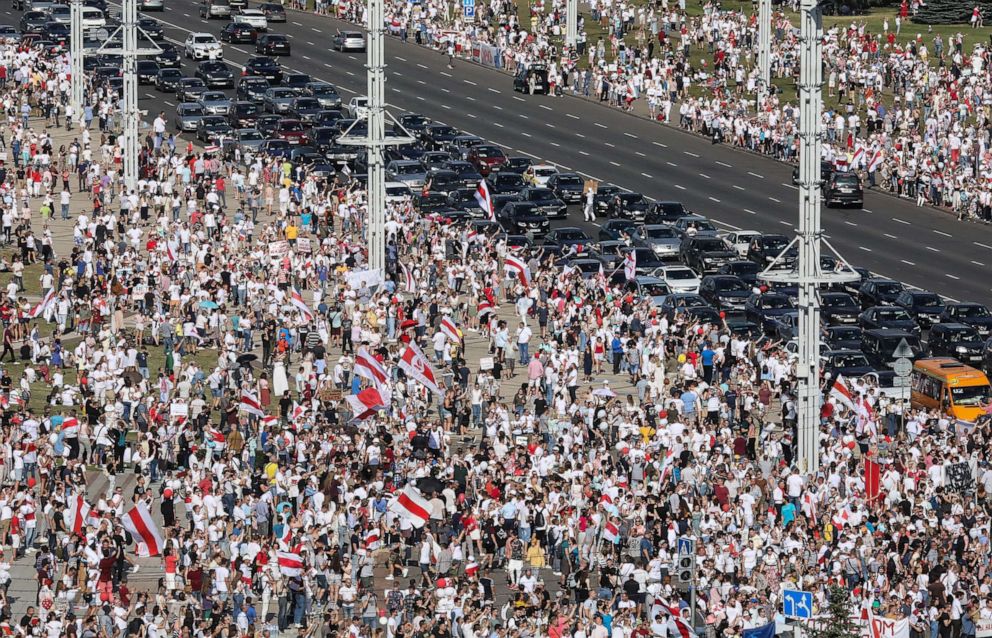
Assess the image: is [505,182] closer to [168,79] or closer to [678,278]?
[678,278]

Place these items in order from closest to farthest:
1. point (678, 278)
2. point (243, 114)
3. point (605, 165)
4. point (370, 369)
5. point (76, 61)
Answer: point (370, 369)
point (678, 278)
point (605, 165)
point (243, 114)
point (76, 61)

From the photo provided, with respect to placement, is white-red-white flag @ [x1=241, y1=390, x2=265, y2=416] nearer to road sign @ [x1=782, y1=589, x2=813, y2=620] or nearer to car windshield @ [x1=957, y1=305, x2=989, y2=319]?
road sign @ [x1=782, y1=589, x2=813, y2=620]

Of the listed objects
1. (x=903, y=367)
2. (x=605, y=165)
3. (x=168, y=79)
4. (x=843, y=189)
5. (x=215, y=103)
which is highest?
(x=903, y=367)

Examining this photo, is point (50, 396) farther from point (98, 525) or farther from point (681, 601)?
point (681, 601)

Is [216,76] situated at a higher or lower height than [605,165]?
higher

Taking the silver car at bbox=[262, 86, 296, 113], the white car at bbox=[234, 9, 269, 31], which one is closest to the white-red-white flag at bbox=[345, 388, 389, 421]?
the silver car at bbox=[262, 86, 296, 113]

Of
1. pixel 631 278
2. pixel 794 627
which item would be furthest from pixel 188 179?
pixel 794 627

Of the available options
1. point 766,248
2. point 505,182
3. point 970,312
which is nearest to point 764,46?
point 505,182

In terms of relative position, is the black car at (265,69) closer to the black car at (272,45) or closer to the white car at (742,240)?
the black car at (272,45)
